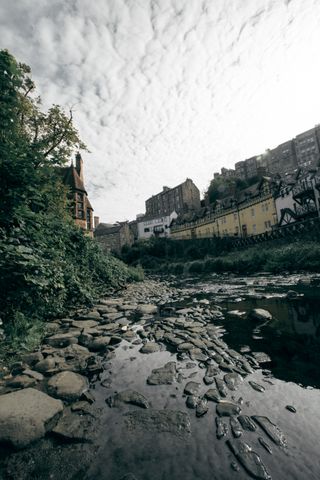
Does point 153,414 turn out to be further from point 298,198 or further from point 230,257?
point 298,198

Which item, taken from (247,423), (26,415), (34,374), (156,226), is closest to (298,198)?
(247,423)

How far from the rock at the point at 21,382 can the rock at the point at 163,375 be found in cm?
154

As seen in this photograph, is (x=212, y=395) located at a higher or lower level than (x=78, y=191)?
lower

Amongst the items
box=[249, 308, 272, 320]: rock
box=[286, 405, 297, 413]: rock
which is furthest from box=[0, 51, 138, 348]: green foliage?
box=[249, 308, 272, 320]: rock

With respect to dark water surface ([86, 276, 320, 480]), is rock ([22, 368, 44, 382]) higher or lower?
higher

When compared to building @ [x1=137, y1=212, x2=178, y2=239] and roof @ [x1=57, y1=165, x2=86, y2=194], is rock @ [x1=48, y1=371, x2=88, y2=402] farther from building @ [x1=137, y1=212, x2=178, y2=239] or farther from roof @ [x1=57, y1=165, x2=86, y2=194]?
building @ [x1=137, y1=212, x2=178, y2=239]

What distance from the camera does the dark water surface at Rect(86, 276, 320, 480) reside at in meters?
1.70

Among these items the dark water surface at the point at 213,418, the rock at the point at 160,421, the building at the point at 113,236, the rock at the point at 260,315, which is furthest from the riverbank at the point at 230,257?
the rock at the point at 160,421

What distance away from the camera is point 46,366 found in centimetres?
325

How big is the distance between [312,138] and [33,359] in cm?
9711

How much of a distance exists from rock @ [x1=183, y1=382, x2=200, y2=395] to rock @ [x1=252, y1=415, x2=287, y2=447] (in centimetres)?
73

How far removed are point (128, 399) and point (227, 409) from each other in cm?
114

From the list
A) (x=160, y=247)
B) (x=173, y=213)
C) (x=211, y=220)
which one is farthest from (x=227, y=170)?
(x=160, y=247)

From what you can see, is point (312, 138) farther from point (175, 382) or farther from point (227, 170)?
point (175, 382)
